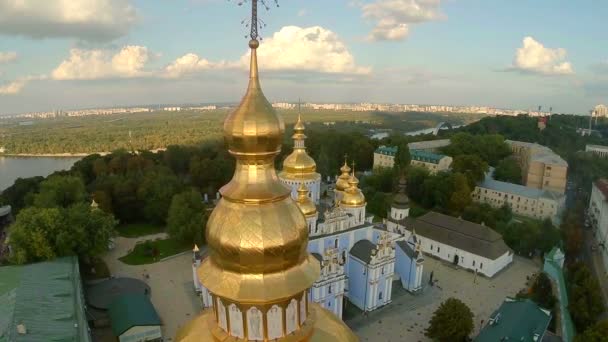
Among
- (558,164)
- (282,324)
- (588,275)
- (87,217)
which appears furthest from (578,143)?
(282,324)

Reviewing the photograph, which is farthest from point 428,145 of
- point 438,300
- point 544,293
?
point 544,293

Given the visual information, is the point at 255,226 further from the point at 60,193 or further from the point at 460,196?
the point at 460,196

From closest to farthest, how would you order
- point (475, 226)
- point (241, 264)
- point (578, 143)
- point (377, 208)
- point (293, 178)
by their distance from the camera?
point (241, 264) < point (293, 178) < point (475, 226) < point (377, 208) < point (578, 143)

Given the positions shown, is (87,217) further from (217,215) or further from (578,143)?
(578,143)

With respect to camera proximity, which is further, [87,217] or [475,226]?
[475,226]

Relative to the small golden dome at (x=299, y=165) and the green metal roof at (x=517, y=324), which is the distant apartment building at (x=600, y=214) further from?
the small golden dome at (x=299, y=165)

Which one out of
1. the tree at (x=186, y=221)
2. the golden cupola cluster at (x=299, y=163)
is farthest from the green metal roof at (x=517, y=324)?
the tree at (x=186, y=221)
